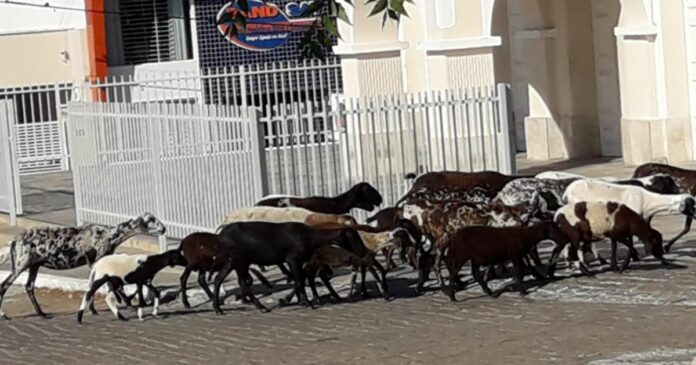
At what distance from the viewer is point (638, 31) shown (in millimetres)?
23906

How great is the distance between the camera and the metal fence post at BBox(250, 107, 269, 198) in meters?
17.3

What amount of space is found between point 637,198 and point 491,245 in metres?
1.75

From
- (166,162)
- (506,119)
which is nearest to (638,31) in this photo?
(506,119)

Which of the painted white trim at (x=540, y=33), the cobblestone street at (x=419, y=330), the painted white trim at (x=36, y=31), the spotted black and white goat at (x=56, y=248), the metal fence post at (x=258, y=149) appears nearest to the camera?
the cobblestone street at (x=419, y=330)

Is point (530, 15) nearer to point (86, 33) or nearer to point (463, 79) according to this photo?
point (463, 79)

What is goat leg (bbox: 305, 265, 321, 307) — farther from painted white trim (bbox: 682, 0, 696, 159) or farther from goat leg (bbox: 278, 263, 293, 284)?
painted white trim (bbox: 682, 0, 696, 159)

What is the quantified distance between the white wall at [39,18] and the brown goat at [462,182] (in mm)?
20729

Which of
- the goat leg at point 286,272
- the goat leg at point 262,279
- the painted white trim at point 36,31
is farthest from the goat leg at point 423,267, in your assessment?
the painted white trim at point 36,31

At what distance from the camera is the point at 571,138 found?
27.2 metres

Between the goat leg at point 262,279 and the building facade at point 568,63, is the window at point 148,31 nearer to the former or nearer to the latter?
the building facade at point 568,63

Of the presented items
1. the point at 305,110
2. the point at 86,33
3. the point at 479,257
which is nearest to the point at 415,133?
the point at 305,110

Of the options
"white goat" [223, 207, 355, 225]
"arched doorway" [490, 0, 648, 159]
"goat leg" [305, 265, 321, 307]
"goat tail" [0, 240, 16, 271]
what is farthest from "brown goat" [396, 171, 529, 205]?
"arched doorway" [490, 0, 648, 159]

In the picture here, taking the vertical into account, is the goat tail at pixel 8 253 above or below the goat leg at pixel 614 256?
above

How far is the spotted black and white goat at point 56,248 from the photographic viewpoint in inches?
595
